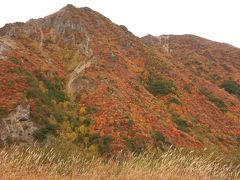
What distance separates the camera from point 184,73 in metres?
56.9

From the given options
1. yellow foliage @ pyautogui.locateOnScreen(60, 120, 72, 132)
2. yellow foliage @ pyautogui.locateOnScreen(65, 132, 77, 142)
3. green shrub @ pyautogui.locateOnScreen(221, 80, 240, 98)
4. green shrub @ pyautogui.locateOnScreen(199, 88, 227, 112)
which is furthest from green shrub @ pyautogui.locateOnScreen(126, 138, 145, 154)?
green shrub @ pyautogui.locateOnScreen(221, 80, 240, 98)

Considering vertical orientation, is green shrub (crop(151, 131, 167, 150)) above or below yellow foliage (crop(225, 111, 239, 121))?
below

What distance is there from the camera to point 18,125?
1110 inches

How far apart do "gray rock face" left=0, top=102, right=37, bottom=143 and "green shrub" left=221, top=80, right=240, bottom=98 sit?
41.5 metres

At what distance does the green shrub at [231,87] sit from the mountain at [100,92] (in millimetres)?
182

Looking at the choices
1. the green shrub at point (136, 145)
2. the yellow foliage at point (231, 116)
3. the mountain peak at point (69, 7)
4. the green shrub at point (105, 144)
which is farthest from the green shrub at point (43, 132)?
the mountain peak at point (69, 7)

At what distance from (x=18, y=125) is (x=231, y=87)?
43.8m

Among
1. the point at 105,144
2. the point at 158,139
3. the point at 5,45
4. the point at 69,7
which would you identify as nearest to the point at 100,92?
the point at 158,139

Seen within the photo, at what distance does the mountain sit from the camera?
30016mm

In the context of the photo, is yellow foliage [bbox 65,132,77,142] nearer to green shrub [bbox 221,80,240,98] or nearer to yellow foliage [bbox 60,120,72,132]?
yellow foliage [bbox 60,120,72,132]

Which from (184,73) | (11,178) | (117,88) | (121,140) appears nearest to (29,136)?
(121,140)

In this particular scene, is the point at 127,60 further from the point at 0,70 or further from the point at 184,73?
the point at 0,70

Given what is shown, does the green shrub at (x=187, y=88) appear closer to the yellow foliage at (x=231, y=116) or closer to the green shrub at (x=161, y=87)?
the green shrub at (x=161, y=87)

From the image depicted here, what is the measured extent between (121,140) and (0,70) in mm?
15377
